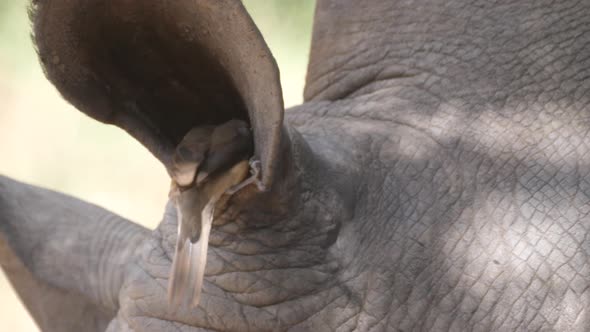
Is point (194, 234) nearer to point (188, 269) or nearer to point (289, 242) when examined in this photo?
point (188, 269)

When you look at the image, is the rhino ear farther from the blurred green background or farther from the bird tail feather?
the blurred green background

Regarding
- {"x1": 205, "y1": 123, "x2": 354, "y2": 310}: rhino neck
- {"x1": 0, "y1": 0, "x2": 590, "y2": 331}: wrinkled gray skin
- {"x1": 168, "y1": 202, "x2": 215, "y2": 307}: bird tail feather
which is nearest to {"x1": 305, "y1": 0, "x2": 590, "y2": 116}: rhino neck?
{"x1": 0, "y1": 0, "x2": 590, "y2": 331}: wrinkled gray skin

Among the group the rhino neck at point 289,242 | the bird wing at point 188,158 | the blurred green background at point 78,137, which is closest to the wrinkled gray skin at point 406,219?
the rhino neck at point 289,242

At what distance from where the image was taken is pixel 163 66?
183cm

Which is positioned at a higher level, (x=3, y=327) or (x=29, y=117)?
(x=29, y=117)

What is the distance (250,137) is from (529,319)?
1.91 ft

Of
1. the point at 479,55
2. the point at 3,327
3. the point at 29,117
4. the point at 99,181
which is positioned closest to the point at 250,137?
the point at 479,55

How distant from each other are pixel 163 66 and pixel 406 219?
1.64ft

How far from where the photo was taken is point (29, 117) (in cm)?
572

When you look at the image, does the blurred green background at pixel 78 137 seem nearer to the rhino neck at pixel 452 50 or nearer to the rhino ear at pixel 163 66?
the rhino neck at pixel 452 50

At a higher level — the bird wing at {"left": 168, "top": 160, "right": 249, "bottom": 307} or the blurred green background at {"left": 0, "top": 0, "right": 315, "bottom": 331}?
the blurred green background at {"left": 0, "top": 0, "right": 315, "bottom": 331}

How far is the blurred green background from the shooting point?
517 centimetres

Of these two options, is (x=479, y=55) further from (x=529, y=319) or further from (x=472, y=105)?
(x=529, y=319)

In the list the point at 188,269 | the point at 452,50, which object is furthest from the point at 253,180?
the point at 452,50
